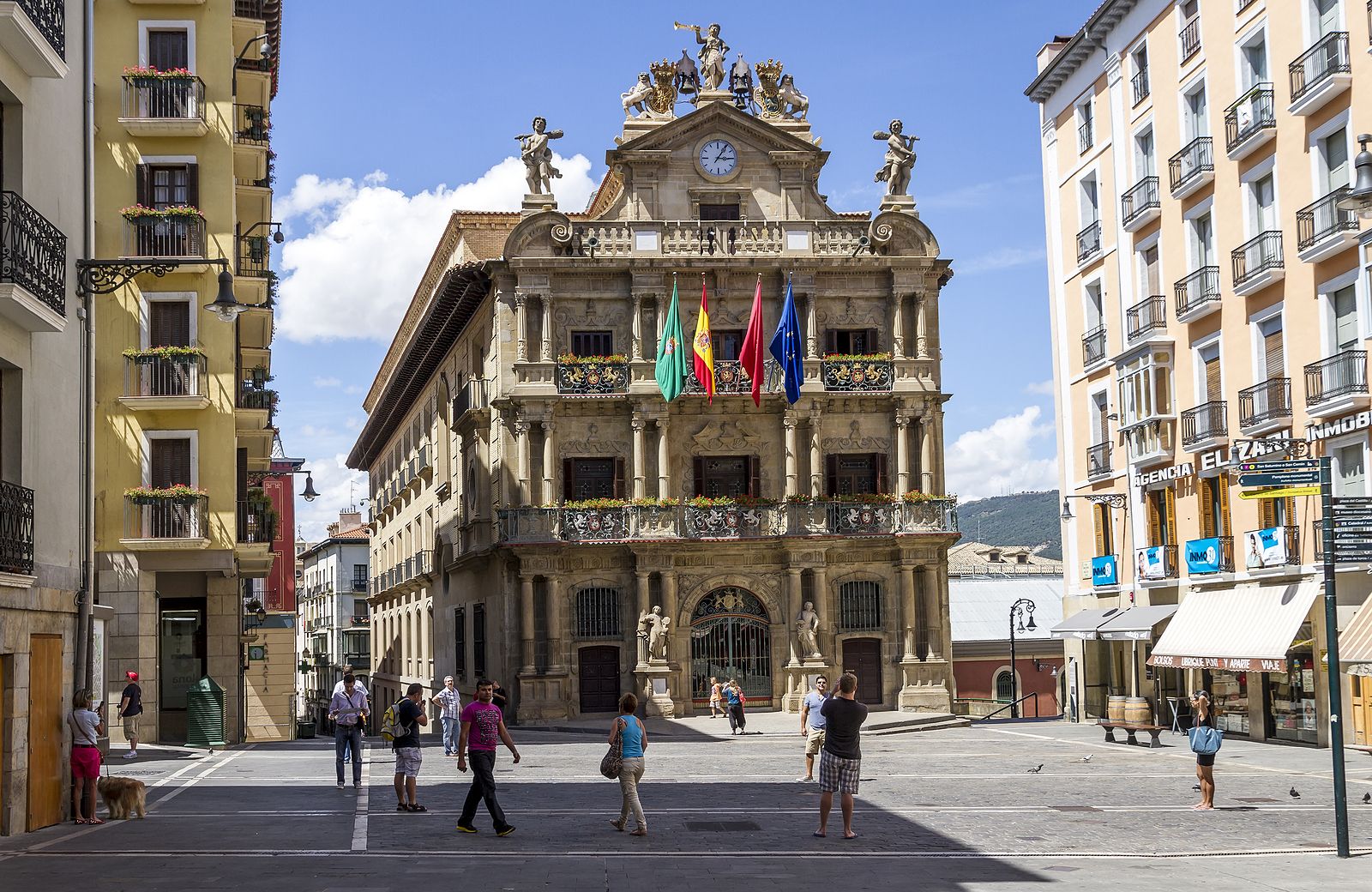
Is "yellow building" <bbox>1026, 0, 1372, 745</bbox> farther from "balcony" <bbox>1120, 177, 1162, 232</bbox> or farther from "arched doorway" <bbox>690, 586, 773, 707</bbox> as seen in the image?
"arched doorway" <bbox>690, 586, 773, 707</bbox>

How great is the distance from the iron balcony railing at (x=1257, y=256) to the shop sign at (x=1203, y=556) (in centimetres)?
588

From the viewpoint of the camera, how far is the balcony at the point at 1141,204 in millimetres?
39344

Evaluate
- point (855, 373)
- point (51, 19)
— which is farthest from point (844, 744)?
point (855, 373)

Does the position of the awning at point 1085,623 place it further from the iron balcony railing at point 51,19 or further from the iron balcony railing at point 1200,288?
the iron balcony railing at point 51,19

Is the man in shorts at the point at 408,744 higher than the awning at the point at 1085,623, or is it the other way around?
the awning at the point at 1085,623

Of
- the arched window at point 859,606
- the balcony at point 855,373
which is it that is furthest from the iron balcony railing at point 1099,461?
the arched window at point 859,606

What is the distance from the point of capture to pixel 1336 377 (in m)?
31.3

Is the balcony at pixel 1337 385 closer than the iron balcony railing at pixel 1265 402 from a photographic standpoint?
Yes

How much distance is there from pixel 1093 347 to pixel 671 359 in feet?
38.9

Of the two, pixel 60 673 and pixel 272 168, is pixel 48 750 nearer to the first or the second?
pixel 60 673

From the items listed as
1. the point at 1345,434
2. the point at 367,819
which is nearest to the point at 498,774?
the point at 367,819

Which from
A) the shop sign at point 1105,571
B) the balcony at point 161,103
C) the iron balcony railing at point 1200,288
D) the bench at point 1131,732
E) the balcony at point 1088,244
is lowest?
the bench at point 1131,732

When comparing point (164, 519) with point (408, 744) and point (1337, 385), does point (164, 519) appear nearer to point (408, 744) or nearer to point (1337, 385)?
point (408, 744)

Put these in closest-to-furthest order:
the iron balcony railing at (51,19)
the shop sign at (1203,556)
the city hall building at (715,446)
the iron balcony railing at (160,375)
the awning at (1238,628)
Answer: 1. the iron balcony railing at (51,19)
2. the awning at (1238,628)
3. the shop sign at (1203,556)
4. the iron balcony railing at (160,375)
5. the city hall building at (715,446)
